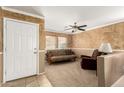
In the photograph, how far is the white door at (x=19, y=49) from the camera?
3.02 m

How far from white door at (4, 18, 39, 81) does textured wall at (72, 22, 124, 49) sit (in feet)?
13.9

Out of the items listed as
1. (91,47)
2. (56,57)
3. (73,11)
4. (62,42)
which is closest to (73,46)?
(62,42)

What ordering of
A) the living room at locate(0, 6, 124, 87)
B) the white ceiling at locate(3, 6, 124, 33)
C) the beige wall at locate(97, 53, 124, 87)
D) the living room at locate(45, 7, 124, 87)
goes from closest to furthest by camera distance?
the beige wall at locate(97, 53, 124, 87)
the living room at locate(45, 7, 124, 87)
the living room at locate(0, 6, 124, 87)
the white ceiling at locate(3, 6, 124, 33)

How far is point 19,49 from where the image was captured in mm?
3256

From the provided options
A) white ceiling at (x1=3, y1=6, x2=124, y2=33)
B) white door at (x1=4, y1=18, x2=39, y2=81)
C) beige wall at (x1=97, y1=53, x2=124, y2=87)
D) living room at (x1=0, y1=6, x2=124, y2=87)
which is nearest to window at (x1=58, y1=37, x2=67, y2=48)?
living room at (x1=0, y1=6, x2=124, y2=87)

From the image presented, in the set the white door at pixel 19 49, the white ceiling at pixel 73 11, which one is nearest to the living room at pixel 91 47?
the white ceiling at pixel 73 11

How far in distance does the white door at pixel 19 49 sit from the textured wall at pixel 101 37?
13.9ft

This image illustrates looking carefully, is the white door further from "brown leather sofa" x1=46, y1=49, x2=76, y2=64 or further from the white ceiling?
"brown leather sofa" x1=46, y1=49, x2=76, y2=64

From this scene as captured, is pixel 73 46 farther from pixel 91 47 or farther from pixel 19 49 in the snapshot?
pixel 19 49

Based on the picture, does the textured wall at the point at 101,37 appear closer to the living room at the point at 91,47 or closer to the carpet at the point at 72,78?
the living room at the point at 91,47

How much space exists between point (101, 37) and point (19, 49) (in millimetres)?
4927

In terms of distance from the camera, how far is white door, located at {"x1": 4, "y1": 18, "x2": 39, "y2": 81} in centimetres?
302
